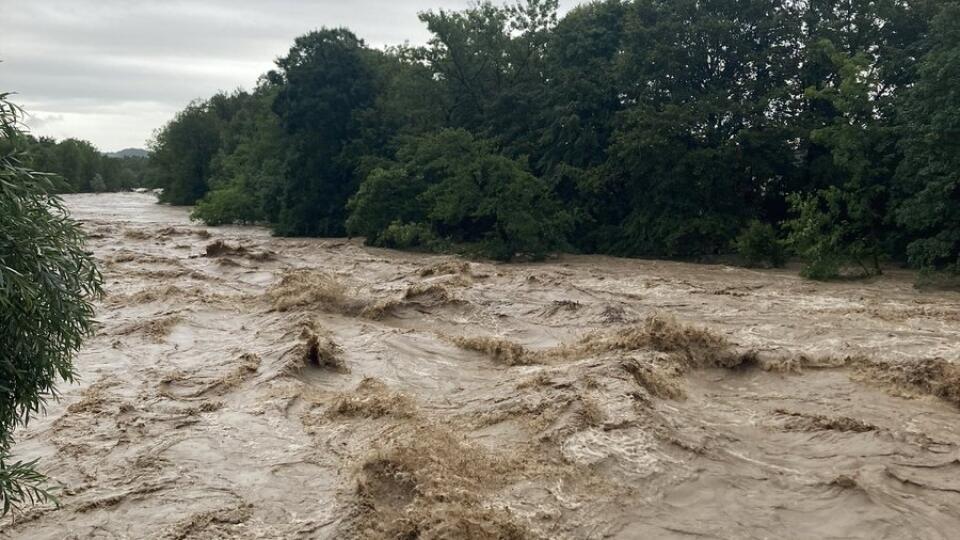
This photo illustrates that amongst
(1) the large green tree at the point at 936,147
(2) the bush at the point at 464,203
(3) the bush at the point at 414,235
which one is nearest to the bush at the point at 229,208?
(2) the bush at the point at 464,203

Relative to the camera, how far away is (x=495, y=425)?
27.0ft

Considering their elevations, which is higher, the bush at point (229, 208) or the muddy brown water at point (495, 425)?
the bush at point (229, 208)

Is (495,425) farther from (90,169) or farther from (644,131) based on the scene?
(90,169)

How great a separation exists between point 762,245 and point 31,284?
20320mm

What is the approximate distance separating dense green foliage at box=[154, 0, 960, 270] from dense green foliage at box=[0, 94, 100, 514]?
54.8 ft

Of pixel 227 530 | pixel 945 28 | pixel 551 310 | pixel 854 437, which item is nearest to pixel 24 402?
pixel 227 530

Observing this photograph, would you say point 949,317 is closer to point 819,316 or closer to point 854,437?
point 819,316

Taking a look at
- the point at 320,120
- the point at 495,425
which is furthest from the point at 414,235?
the point at 495,425

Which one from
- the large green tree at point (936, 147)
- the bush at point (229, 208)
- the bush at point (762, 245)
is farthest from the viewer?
the bush at point (229, 208)

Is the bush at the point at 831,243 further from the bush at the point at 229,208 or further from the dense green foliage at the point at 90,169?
the dense green foliage at the point at 90,169

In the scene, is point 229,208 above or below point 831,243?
below

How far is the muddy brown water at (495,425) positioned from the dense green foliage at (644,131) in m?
4.65

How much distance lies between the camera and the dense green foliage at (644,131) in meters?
19.3

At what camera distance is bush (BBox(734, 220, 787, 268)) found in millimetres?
21625
